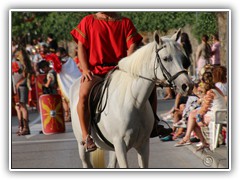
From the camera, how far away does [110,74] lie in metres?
10.3

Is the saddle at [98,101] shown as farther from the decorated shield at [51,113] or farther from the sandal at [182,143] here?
the decorated shield at [51,113]

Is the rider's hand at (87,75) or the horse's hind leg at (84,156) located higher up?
the rider's hand at (87,75)

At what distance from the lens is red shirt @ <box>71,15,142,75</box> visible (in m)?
10.5

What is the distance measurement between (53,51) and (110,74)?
9663 millimetres

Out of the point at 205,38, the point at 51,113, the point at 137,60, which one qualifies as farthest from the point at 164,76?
the point at 51,113

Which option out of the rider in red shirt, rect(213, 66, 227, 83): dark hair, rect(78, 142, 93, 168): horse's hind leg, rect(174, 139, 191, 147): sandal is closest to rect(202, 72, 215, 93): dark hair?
rect(213, 66, 227, 83): dark hair

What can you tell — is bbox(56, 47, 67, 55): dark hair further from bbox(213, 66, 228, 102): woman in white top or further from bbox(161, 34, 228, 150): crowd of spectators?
bbox(213, 66, 228, 102): woman in white top

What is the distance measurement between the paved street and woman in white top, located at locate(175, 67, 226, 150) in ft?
1.41

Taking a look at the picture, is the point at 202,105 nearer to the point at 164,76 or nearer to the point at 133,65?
the point at 133,65

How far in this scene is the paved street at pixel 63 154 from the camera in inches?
535

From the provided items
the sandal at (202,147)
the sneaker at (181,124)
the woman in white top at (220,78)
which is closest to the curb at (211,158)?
the sandal at (202,147)

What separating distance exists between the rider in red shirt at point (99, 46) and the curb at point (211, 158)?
226cm
